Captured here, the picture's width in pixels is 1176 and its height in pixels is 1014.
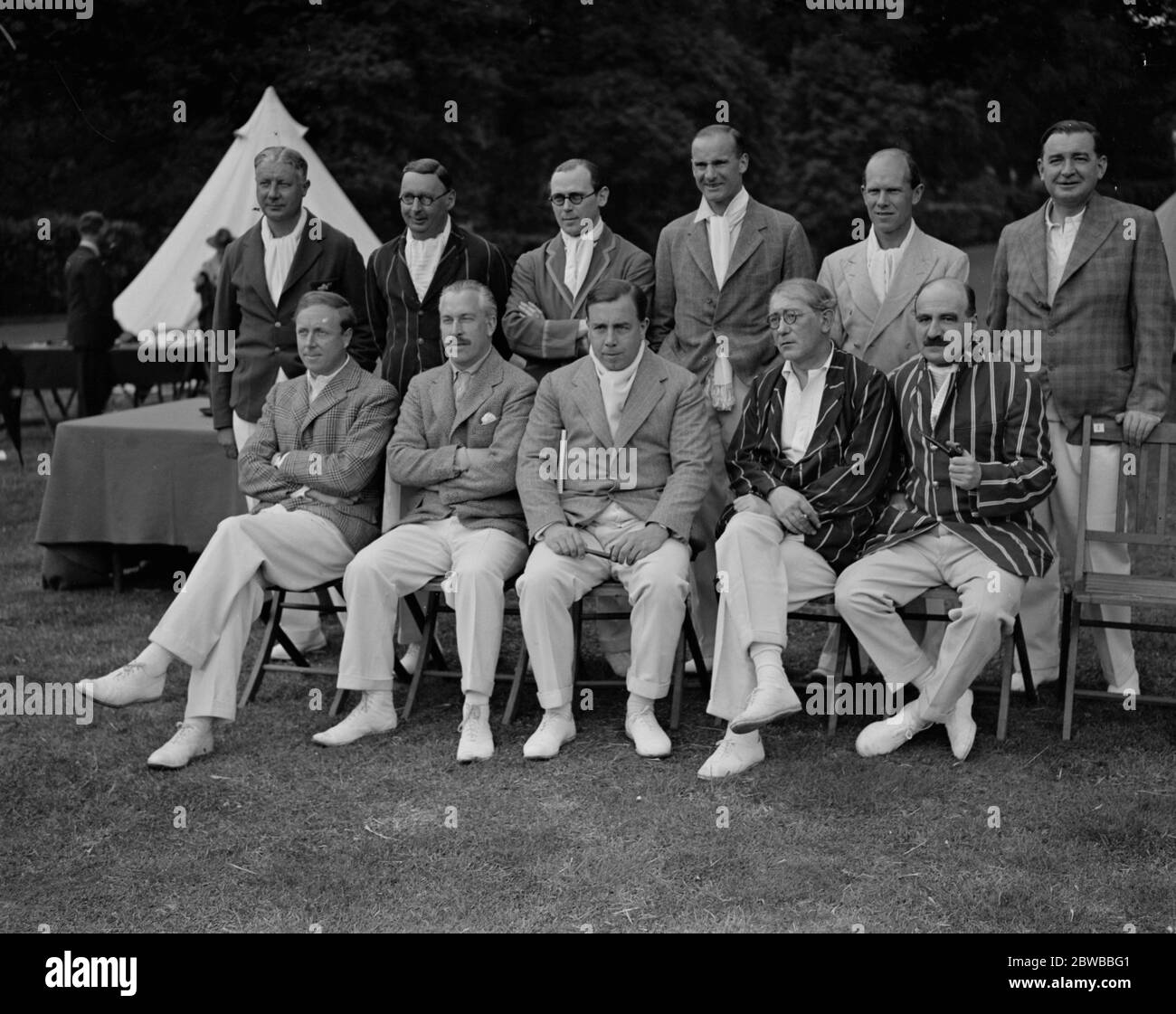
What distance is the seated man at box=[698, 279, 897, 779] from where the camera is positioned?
14.8ft

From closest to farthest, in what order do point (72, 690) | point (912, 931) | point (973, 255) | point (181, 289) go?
point (912, 931), point (72, 690), point (973, 255), point (181, 289)

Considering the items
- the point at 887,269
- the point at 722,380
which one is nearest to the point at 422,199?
the point at 722,380

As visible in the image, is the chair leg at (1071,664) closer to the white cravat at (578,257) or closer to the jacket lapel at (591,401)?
the jacket lapel at (591,401)

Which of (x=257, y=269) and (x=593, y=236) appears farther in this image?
(x=257, y=269)

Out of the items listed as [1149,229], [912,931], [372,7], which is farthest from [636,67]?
[912,931]

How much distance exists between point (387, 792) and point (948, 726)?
5.61 feet

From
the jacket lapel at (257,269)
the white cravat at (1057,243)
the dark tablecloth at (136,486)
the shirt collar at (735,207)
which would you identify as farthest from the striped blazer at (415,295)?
the white cravat at (1057,243)

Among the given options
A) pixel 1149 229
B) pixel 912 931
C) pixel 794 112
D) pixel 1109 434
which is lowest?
pixel 912 931

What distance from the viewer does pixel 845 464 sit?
4801mm

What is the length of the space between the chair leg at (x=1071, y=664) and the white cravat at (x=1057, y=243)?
1.04m

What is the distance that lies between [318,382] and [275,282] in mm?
615

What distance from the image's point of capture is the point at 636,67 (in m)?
12.8

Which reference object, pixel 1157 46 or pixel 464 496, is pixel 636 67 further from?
pixel 464 496

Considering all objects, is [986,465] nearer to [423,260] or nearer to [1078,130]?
[1078,130]
